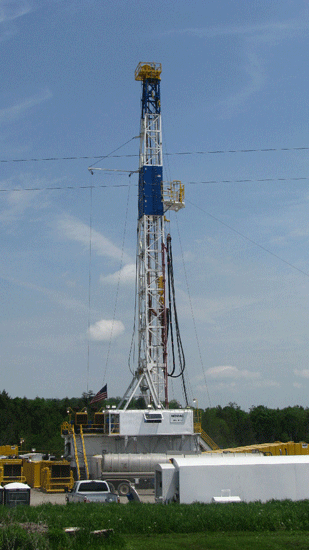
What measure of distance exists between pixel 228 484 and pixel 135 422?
1236 cm

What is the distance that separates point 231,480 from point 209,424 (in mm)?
68187

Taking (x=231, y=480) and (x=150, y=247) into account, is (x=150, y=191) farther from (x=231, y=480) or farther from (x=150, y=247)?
(x=231, y=480)

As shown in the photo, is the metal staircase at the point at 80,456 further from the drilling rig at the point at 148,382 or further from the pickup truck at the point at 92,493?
the pickup truck at the point at 92,493

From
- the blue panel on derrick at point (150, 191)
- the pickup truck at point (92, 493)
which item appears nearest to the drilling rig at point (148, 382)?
the blue panel on derrick at point (150, 191)

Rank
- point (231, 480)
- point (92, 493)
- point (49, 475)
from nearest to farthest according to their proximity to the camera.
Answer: point (231, 480) → point (92, 493) → point (49, 475)

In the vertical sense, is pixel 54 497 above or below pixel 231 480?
below

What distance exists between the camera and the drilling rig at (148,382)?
29719mm

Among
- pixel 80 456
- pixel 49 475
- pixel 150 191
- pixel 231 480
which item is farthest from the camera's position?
Result: pixel 150 191

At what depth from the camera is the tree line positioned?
7044 cm

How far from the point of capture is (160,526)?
44.9 ft

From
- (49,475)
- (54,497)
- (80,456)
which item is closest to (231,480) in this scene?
(54,497)

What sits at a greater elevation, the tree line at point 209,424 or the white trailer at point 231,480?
the tree line at point 209,424

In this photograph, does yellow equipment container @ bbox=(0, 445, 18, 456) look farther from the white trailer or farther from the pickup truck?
the white trailer

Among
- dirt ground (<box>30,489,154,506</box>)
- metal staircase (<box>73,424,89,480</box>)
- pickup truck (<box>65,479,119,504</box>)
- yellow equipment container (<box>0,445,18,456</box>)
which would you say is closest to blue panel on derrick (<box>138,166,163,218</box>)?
metal staircase (<box>73,424,89,480</box>)
